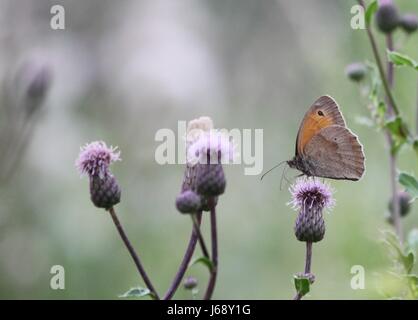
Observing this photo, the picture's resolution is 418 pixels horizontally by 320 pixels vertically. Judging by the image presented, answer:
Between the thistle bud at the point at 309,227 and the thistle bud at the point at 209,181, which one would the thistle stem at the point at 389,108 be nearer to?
the thistle bud at the point at 309,227

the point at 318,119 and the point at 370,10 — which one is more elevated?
the point at 370,10

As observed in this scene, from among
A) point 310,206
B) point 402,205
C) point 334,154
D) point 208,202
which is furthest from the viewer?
point 402,205

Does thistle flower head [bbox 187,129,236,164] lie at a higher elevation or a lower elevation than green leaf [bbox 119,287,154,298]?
higher

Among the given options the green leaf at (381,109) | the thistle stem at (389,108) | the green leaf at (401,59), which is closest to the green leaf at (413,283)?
the thistle stem at (389,108)

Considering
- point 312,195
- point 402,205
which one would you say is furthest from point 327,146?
point 402,205

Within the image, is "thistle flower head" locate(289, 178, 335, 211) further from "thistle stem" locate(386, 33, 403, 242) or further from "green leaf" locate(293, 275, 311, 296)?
"thistle stem" locate(386, 33, 403, 242)

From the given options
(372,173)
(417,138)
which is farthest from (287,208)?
(417,138)

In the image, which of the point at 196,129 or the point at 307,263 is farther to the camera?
the point at 196,129

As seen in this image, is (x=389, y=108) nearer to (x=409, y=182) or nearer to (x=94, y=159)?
(x=409, y=182)

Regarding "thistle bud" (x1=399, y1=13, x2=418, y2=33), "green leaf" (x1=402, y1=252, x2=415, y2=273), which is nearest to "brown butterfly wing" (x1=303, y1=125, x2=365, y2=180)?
"green leaf" (x1=402, y1=252, x2=415, y2=273)
